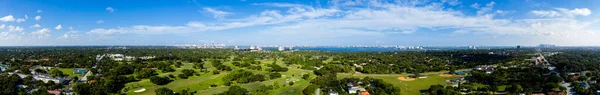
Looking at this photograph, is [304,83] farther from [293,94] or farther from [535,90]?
[535,90]

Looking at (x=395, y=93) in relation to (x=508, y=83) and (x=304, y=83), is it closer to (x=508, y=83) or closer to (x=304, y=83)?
(x=304, y=83)

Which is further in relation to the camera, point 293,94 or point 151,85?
point 151,85

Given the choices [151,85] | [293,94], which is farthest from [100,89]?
[293,94]

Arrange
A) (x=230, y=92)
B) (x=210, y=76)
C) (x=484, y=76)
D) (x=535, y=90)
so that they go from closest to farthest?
1. (x=230, y=92)
2. (x=535, y=90)
3. (x=484, y=76)
4. (x=210, y=76)

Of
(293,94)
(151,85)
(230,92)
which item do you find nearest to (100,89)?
(151,85)

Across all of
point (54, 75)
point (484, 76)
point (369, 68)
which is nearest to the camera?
point (54, 75)

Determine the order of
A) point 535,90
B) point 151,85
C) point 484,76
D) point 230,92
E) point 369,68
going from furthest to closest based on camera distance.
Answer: point 369,68, point 484,76, point 151,85, point 535,90, point 230,92

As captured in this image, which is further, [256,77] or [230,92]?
[256,77]

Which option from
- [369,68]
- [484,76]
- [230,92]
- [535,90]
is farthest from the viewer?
[369,68]

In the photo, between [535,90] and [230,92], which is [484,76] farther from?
[230,92]
